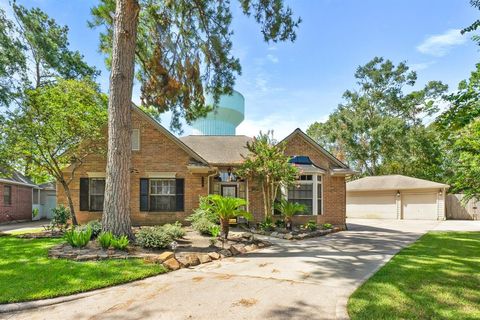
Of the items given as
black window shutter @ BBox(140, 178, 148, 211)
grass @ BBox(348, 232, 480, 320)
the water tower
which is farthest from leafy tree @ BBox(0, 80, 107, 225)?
the water tower

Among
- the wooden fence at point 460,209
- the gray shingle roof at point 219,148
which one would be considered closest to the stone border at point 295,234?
the gray shingle roof at point 219,148

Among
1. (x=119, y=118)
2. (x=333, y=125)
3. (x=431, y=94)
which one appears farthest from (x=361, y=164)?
(x=119, y=118)

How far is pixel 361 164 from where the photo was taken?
33.9 meters

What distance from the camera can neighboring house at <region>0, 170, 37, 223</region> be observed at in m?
18.5

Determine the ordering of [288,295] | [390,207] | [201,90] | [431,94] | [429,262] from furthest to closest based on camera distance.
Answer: [431,94] < [390,207] < [201,90] < [429,262] < [288,295]

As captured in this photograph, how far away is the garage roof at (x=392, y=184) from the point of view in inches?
867

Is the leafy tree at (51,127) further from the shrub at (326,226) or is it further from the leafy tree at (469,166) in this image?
the leafy tree at (469,166)

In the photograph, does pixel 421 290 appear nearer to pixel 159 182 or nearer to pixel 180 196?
pixel 180 196

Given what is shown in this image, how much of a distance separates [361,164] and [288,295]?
31898 millimetres

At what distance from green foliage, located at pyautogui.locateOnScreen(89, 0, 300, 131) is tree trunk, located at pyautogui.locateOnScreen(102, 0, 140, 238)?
288 cm

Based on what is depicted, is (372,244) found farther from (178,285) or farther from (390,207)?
(390,207)

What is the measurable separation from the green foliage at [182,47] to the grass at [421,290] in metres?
8.64

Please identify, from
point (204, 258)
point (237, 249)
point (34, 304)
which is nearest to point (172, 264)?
point (204, 258)

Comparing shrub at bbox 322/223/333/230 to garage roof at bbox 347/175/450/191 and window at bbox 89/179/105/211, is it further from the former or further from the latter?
garage roof at bbox 347/175/450/191
